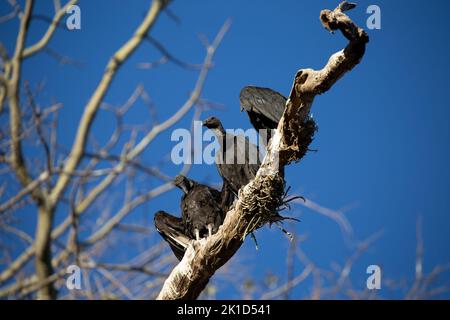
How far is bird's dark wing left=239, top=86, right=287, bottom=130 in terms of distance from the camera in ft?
16.0

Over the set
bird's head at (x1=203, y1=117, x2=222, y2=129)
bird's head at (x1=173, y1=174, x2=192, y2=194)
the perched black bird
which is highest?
bird's head at (x1=203, y1=117, x2=222, y2=129)

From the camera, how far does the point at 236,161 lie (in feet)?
17.5

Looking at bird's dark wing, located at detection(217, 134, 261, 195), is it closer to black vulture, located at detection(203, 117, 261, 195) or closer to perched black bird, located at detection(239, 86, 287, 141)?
black vulture, located at detection(203, 117, 261, 195)

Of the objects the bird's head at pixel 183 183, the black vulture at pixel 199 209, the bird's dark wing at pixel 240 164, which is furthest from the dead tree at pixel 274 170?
the bird's head at pixel 183 183

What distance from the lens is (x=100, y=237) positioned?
1157 centimetres

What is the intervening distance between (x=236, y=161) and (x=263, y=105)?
62 centimetres

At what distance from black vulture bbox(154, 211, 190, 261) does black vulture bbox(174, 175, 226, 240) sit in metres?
0.05

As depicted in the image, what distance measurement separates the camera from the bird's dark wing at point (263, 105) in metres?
4.88

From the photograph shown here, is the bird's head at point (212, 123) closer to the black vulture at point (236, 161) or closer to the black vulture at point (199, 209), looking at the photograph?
the black vulture at point (236, 161)

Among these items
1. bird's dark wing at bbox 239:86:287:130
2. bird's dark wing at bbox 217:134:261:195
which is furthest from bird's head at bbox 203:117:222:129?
bird's dark wing at bbox 239:86:287:130
